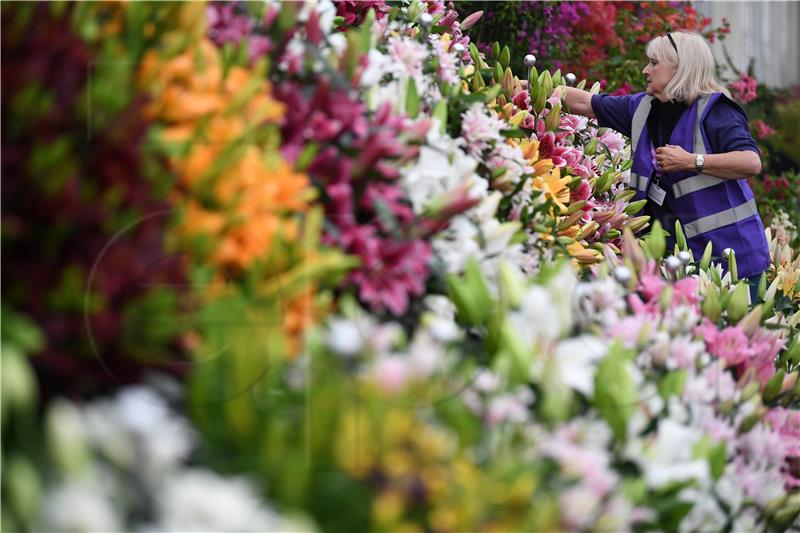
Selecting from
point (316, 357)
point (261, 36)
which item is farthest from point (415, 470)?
point (261, 36)

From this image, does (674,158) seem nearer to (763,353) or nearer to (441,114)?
(763,353)

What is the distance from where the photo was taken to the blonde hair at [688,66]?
2.96 m

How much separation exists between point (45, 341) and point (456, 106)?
3.45 feet

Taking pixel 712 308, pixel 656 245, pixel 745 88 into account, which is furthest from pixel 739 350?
pixel 745 88

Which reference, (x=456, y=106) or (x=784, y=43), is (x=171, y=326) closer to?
(x=456, y=106)

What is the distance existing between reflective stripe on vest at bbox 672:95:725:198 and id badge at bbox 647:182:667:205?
0.17 feet

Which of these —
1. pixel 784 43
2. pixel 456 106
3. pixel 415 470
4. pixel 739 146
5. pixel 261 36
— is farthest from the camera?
pixel 784 43

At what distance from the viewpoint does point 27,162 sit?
1.09 meters

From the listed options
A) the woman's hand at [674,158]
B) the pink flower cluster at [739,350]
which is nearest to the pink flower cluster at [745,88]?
the woman's hand at [674,158]

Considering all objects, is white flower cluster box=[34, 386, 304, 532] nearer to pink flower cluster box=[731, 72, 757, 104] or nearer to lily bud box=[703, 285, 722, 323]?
lily bud box=[703, 285, 722, 323]

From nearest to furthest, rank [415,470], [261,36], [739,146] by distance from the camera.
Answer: [415,470] < [261,36] < [739,146]

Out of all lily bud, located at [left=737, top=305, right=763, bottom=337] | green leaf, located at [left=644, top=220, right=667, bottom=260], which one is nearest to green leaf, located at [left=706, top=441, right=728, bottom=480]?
lily bud, located at [left=737, top=305, right=763, bottom=337]

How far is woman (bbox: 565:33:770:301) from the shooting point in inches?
116

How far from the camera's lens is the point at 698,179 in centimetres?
297
